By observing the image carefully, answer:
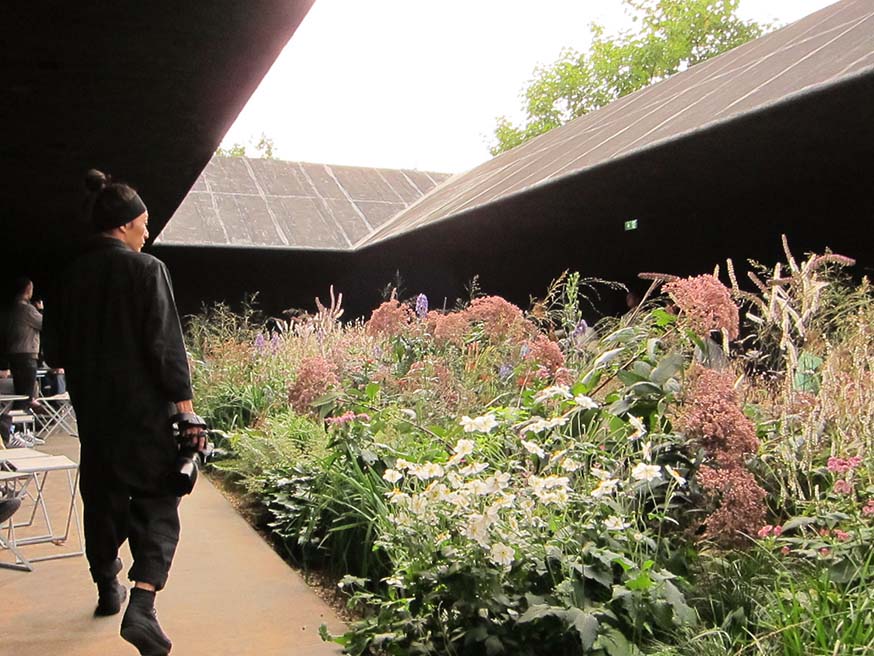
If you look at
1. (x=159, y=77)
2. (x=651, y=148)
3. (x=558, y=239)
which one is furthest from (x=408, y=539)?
(x=558, y=239)

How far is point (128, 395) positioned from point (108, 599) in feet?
3.37

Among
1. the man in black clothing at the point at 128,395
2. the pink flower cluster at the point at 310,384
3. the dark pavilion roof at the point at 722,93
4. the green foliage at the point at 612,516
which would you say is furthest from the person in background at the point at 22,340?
the man in black clothing at the point at 128,395

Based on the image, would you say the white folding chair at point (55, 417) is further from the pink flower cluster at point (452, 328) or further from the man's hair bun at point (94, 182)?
the man's hair bun at point (94, 182)

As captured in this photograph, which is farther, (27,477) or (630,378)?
(27,477)

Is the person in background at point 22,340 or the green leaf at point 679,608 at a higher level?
the person in background at point 22,340

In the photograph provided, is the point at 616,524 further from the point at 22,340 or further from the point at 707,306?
the point at 22,340

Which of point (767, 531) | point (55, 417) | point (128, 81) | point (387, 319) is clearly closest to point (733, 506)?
point (767, 531)

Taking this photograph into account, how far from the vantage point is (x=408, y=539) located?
2846 mm

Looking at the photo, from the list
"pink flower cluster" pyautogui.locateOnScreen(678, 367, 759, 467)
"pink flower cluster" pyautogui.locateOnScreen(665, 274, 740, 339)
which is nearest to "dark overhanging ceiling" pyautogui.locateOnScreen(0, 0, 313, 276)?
"pink flower cluster" pyautogui.locateOnScreen(665, 274, 740, 339)

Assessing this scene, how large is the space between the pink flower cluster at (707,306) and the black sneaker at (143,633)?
2.18m

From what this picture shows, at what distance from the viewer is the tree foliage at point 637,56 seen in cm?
2880

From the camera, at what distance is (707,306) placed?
297 cm

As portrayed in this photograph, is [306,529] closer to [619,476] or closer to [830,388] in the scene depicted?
[619,476]

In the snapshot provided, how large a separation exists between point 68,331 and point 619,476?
207 centimetres
